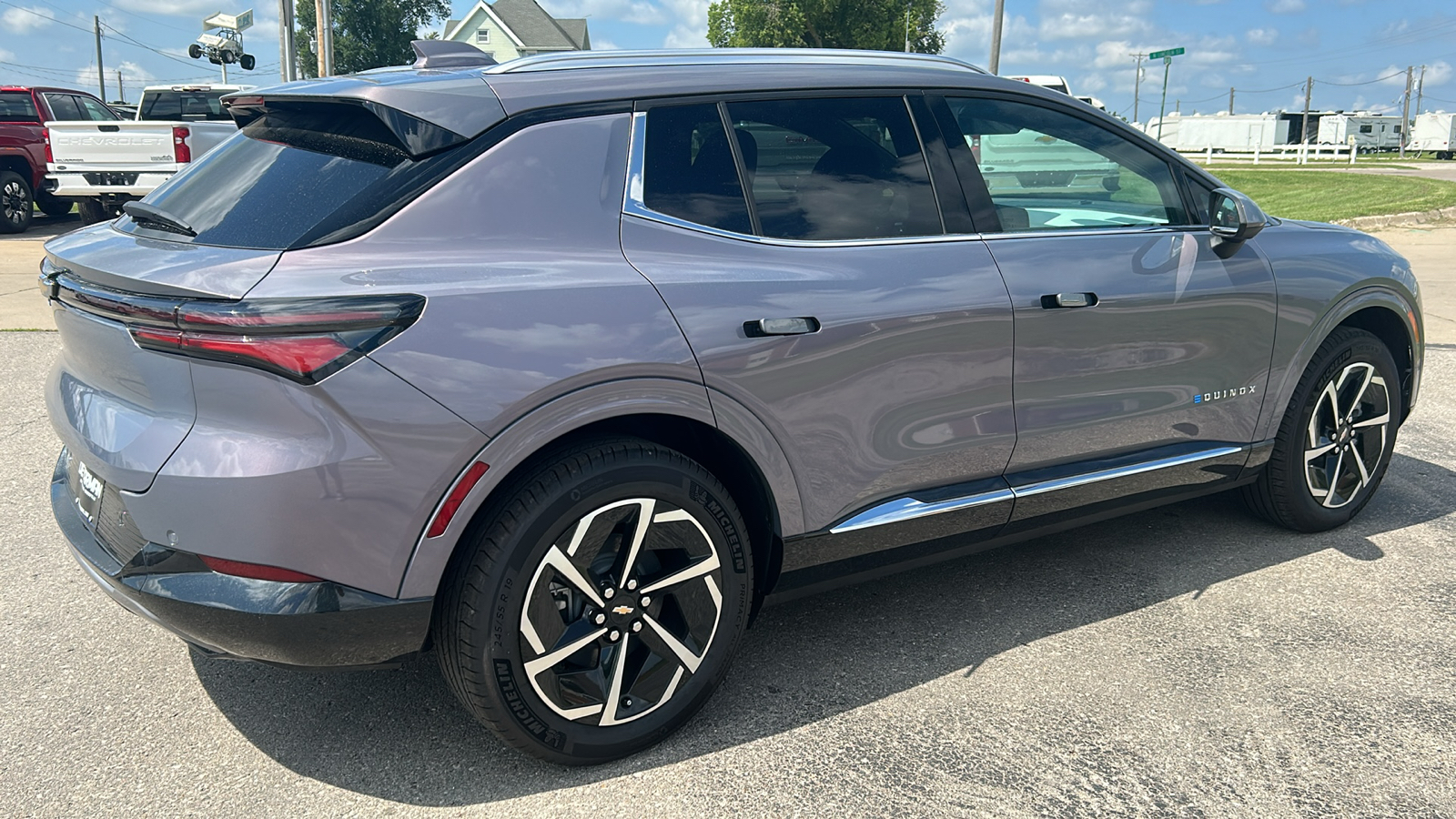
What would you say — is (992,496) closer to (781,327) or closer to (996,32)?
(781,327)

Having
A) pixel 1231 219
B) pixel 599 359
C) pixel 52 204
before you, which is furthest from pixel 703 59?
pixel 52 204

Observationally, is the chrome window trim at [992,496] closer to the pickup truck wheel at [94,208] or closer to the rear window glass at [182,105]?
the pickup truck wheel at [94,208]

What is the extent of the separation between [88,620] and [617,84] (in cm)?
248

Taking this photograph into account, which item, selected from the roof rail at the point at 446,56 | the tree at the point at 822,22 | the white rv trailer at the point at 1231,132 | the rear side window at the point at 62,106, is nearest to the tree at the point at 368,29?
the tree at the point at 822,22

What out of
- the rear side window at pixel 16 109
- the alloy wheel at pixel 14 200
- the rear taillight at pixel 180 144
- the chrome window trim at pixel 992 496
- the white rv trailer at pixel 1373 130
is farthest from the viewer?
the white rv trailer at pixel 1373 130

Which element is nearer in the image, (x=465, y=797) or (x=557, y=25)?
(x=465, y=797)

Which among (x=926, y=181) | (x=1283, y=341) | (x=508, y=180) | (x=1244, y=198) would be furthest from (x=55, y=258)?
(x=1283, y=341)

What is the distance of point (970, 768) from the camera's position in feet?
8.82

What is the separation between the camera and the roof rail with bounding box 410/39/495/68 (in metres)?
2.89

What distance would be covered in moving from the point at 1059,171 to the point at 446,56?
6.95 feet

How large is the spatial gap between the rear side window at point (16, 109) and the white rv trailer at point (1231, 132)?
46947mm

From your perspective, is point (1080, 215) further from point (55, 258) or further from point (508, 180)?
point (55, 258)

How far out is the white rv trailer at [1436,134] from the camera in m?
51.6

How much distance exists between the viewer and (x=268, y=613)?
2.26 m
